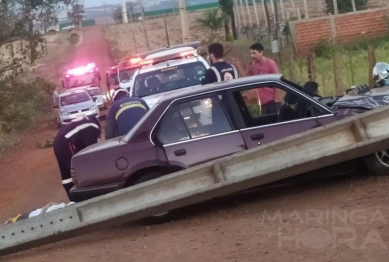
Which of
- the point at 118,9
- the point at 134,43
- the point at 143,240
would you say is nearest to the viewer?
the point at 143,240

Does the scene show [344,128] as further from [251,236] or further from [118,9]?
[118,9]

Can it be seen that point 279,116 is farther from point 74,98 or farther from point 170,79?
point 74,98

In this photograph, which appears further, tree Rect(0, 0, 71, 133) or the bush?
the bush

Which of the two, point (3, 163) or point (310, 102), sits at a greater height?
point (310, 102)

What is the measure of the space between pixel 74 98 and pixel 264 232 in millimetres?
26549

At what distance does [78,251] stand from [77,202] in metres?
0.98

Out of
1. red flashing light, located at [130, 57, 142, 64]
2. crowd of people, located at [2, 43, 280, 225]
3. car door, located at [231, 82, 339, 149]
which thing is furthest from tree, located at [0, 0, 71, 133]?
car door, located at [231, 82, 339, 149]

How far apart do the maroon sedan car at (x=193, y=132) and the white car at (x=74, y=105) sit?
2250 cm

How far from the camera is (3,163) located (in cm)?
2305

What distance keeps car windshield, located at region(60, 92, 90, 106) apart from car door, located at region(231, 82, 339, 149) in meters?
24.3

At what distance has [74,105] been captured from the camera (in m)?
32.8

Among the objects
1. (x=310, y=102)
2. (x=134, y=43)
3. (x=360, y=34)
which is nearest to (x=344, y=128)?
(x=310, y=102)

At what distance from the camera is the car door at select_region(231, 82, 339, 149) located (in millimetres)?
9203

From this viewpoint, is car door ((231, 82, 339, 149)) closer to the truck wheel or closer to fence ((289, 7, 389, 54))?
the truck wheel
